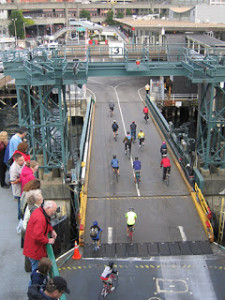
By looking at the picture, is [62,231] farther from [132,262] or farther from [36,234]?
[36,234]

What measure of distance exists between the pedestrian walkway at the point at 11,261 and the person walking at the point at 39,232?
1.37m

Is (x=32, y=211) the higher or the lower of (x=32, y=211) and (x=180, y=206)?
the higher

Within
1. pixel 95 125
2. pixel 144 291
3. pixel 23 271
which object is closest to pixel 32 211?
pixel 23 271

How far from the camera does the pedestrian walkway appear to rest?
815 centimetres

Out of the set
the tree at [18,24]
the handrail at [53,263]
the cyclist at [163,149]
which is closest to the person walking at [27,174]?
the handrail at [53,263]

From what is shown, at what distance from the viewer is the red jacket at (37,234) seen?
679cm

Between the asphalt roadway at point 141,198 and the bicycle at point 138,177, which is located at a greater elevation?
the bicycle at point 138,177

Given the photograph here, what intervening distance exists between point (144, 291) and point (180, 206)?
6714mm

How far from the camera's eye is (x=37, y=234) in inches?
267

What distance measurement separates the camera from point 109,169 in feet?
74.1

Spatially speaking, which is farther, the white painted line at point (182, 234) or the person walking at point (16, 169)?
the white painted line at point (182, 234)

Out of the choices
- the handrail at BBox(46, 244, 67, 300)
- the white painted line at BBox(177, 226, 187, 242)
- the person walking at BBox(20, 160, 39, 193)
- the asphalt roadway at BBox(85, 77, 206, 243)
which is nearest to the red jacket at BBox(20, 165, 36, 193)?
the person walking at BBox(20, 160, 39, 193)

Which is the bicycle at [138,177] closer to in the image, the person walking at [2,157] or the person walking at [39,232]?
the person walking at [2,157]

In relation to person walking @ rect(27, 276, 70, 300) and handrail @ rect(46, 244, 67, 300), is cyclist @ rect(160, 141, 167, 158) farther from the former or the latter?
person walking @ rect(27, 276, 70, 300)
